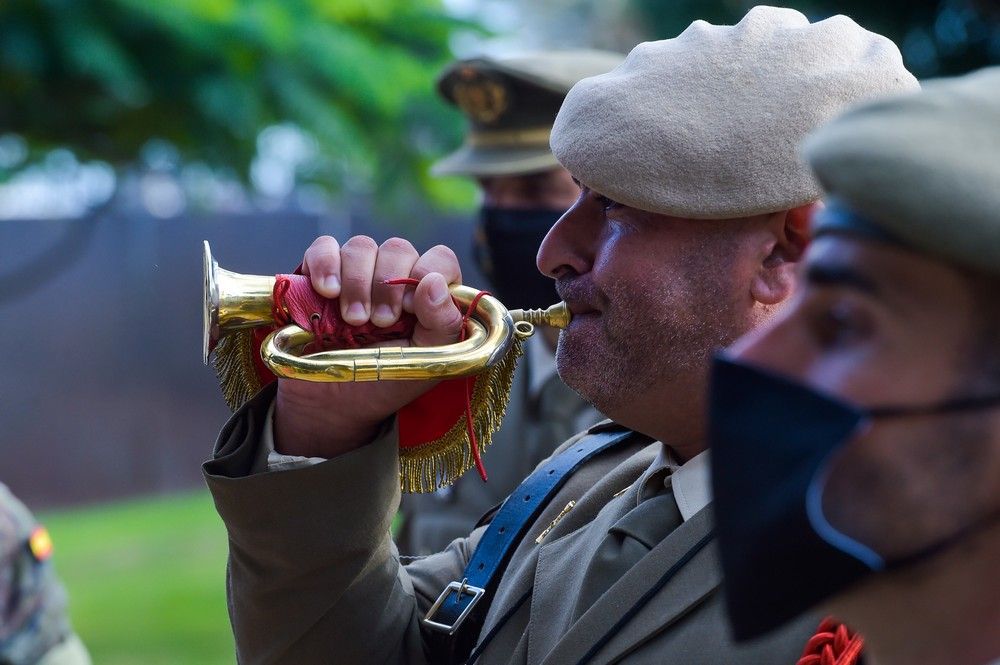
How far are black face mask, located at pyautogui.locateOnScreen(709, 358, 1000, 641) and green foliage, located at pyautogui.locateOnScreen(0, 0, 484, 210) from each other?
17.5ft

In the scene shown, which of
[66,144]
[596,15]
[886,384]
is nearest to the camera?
[886,384]

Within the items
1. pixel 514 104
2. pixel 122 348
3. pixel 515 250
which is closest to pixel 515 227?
pixel 515 250

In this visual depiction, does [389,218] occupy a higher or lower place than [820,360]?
lower

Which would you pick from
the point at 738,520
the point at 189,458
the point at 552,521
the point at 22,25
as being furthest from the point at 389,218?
the point at 738,520

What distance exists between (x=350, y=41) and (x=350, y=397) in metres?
5.11

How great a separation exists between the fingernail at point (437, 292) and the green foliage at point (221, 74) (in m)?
4.28

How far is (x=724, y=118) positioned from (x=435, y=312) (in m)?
0.58

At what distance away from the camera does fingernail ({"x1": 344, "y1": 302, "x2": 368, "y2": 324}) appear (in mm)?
2258

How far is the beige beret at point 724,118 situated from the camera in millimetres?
2070

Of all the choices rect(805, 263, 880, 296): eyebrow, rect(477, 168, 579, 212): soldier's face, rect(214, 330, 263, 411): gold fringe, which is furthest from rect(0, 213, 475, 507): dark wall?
rect(805, 263, 880, 296): eyebrow

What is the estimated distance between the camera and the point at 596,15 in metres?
20.8

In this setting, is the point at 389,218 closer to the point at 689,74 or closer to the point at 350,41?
the point at 350,41

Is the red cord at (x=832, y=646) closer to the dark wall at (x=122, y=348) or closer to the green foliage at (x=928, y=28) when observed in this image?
the green foliage at (x=928, y=28)

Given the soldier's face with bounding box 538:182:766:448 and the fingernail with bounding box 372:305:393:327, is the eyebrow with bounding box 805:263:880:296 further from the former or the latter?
the fingernail with bounding box 372:305:393:327
